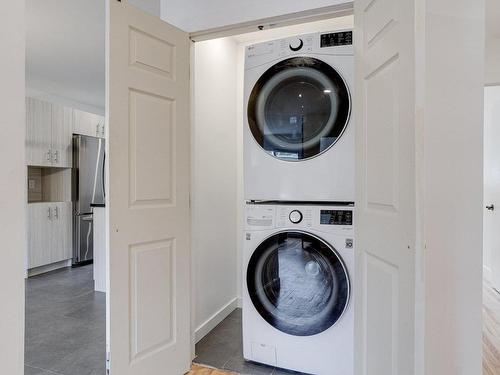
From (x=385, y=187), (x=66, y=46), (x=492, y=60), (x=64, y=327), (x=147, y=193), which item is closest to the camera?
(x=385, y=187)

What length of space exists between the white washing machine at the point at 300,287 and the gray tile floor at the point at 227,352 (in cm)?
6

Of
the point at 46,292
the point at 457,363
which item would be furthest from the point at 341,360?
the point at 46,292

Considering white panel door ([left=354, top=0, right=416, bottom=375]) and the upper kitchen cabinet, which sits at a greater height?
the upper kitchen cabinet

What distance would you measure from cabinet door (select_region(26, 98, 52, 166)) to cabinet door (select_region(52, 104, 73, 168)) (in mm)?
66

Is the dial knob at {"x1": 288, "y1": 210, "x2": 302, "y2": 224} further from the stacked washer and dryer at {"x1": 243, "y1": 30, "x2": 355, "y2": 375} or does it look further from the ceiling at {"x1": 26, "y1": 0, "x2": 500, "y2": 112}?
the ceiling at {"x1": 26, "y1": 0, "x2": 500, "y2": 112}

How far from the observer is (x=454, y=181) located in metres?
1.12

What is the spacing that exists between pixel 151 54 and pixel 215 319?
6.54 ft

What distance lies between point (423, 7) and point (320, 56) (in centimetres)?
91

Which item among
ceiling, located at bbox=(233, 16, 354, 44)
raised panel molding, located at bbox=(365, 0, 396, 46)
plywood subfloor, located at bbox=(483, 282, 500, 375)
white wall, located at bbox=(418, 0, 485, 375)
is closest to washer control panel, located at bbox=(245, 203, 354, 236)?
white wall, located at bbox=(418, 0, 485, 375)

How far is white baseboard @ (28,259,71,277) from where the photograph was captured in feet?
12.4

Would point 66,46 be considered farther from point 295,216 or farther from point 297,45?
point 295,216

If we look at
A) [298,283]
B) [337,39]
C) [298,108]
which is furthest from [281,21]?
[298,283]

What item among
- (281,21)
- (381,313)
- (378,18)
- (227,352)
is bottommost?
(227,352)

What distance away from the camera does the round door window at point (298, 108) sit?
1.69m
